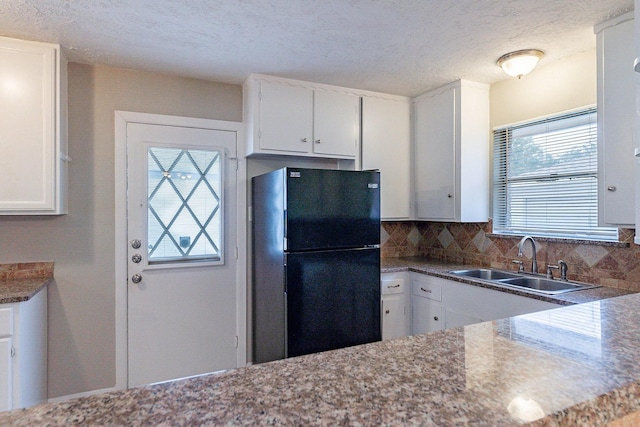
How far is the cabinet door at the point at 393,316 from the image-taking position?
9.60 ft

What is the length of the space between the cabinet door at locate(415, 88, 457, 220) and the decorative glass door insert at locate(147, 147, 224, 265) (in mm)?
1698

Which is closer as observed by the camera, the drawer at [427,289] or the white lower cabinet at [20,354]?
the white lower cabinet at [20,354]

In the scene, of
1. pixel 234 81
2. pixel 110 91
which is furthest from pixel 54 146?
pixel 234 81

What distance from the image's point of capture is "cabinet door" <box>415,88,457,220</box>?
3025mm

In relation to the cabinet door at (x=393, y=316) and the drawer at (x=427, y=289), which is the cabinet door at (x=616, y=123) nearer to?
the drawer at (x=427, y=289)

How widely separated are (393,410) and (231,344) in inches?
101

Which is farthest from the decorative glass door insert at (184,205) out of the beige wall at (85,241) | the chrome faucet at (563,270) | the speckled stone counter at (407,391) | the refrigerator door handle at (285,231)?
the chrome faucet at (563,270)

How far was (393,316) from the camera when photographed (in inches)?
117

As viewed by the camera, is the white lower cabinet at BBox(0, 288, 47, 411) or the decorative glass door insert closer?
the white lower cabinet at BBox(0, 288, 47, 411)

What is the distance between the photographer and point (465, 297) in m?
2.54

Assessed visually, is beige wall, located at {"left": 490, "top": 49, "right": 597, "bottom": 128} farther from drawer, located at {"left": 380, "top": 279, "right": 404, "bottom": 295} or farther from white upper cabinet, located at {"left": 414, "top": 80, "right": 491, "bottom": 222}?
drawer, located at {"left": 380, "top": 279, "right": 404, "bottom": 295}

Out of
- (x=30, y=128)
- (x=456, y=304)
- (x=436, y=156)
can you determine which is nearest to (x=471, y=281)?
(x=456, y=304)

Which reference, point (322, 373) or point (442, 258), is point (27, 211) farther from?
point (442, 258)

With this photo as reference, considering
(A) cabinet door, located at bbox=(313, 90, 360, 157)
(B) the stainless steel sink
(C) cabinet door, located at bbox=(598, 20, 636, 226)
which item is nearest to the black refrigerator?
(A) cabinet door, located at bbox=(313, 90, 360, 157)
